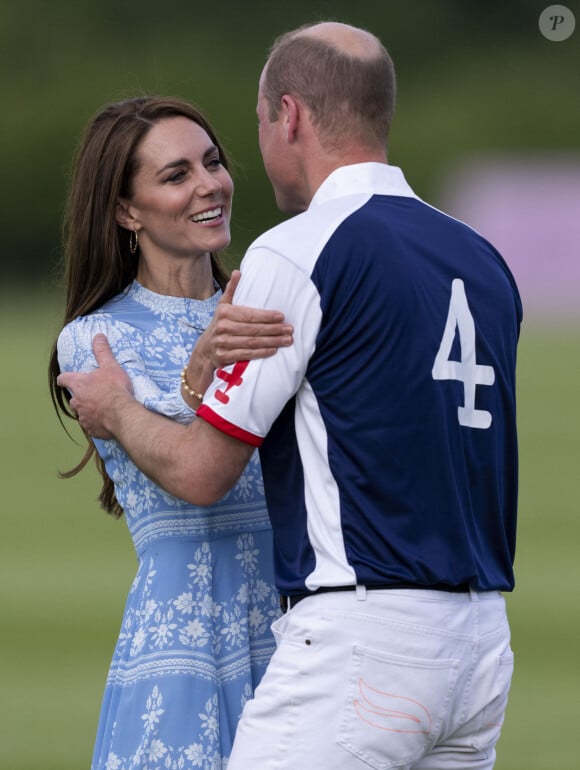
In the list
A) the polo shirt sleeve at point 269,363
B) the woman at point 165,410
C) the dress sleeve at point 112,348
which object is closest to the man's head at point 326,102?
the polo shirt sleeve at point 269,363

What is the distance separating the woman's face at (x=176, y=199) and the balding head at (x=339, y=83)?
2.27 ft

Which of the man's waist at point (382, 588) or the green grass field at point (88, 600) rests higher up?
the man's waist at point (382, 588)

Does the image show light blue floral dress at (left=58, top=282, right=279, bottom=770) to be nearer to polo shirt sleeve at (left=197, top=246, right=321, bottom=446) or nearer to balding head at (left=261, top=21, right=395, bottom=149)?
polo shirt sleeve at (left=197, top=246, right=321, bottom=446)

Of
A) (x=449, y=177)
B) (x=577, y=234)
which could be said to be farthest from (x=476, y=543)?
(x=449, y=177)

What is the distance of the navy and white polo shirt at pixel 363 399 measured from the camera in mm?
2527

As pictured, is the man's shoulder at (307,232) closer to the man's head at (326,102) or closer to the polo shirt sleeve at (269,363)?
the polo shirt sleeve at (269,363)

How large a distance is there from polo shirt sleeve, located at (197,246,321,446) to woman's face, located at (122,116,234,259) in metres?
0.85

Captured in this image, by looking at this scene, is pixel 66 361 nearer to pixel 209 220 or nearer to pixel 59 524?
pixel 209 220


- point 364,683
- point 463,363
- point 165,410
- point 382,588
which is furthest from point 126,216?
point 364,683

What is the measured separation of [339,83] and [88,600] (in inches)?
265

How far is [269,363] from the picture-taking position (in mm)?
2535

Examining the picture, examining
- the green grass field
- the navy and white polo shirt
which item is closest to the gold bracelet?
the navy and white polo shirt

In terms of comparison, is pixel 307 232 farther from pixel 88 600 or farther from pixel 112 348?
pixel 88 600

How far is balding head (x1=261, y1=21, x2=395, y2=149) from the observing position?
→ 8.74 feet
